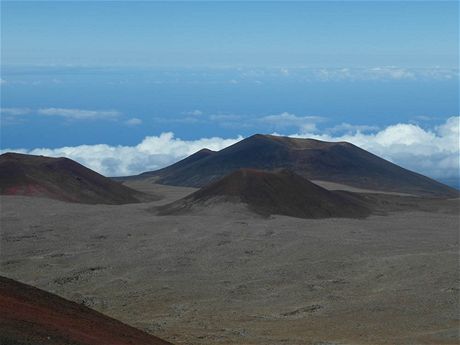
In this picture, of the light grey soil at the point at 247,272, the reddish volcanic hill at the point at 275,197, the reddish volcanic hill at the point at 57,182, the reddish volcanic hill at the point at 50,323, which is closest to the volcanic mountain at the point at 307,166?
the reddish volcanic hill at the point at 57,182

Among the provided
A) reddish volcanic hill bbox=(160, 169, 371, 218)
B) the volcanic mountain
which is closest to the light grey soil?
reddish volcanic hill bbox=(160, 169, 371, 218)

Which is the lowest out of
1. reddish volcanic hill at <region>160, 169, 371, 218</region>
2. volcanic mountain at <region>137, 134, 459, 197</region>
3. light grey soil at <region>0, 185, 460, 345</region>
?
light grey soil at <region>0, 185, 460, 345</region>

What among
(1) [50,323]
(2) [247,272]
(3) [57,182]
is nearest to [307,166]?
(3) [57,182]

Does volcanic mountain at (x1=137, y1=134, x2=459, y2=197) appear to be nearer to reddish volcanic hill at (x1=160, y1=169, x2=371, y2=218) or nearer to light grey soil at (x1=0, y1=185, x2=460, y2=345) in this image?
reddish volcanic hill at (x1=160, y1=169, x2=371, y2=218)

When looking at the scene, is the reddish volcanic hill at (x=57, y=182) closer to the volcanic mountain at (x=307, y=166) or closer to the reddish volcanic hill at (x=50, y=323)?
the volcanic mountain at (x=307, y=166)

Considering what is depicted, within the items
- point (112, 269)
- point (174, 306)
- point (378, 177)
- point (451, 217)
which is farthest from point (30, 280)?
point (378, 177)

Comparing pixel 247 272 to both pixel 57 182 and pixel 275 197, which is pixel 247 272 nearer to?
pixel 275 197

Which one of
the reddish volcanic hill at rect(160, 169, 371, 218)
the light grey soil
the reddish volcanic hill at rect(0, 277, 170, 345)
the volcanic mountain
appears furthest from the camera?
the volcanic mountain
